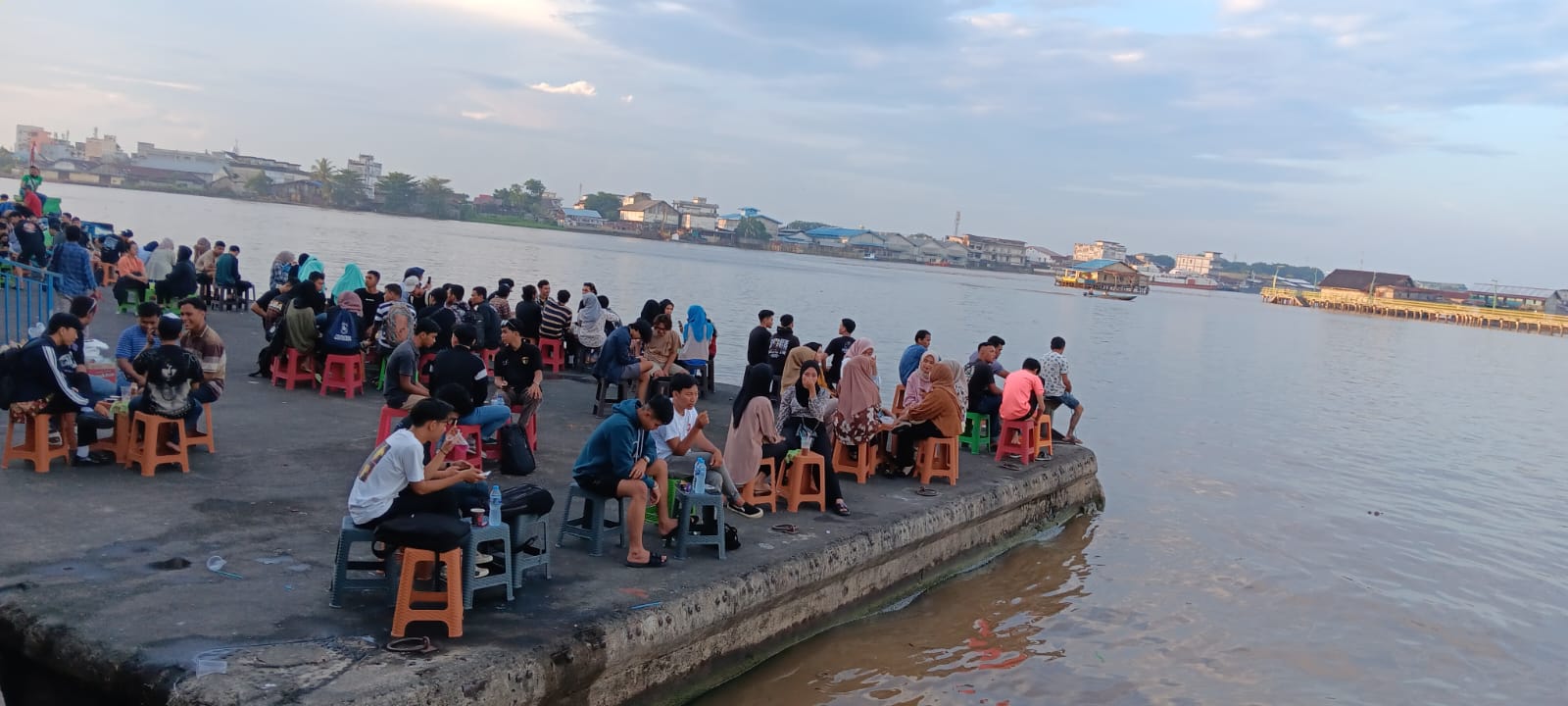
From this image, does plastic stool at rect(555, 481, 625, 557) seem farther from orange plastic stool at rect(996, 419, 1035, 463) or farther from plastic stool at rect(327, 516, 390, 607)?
orange plastic stool at rect(996, 419, 1035, 463)

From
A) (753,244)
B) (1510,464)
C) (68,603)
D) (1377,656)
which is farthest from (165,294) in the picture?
(753,244)

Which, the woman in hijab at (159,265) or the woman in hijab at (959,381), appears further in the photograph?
the woman in hijab at (159,265)

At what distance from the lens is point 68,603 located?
4.87 metres

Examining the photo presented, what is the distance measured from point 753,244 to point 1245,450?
171 meters

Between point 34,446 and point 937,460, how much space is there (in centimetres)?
769

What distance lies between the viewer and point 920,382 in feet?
34.2

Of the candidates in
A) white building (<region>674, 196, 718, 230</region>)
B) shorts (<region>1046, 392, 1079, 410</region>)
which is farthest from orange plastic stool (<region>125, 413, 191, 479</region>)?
white building (<region>674, 196, 718, 230</region>)

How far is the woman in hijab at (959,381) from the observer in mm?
9727

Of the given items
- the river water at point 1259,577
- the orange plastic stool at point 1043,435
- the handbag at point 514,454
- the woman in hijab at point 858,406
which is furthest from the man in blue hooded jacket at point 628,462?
the orange plastic stool at point 1043,435

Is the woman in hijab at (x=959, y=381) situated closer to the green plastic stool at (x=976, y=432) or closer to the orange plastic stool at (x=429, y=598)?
the green plastic stool at (x=976, y=432)

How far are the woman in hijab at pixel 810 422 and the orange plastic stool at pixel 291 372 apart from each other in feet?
19.6

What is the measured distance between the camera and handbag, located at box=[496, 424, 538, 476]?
8.52 m

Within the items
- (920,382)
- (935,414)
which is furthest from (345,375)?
(935,414)

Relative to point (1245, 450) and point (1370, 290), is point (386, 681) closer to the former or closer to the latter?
point (1245, 450)
